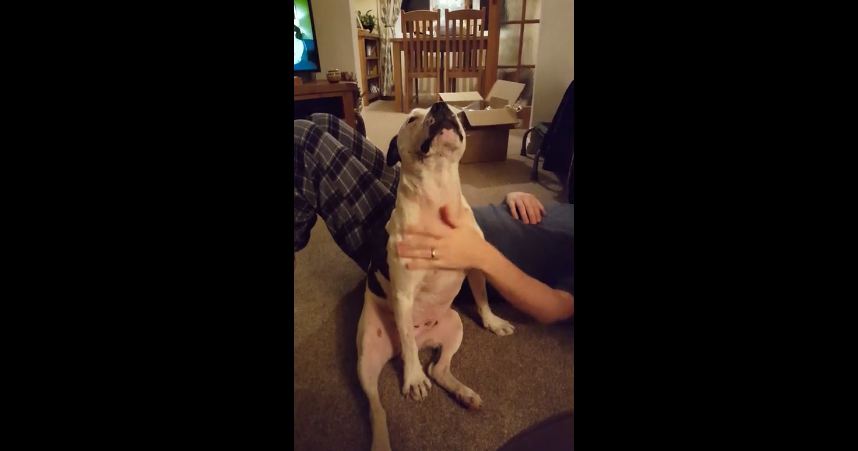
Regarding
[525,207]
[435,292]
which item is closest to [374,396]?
[435,292]

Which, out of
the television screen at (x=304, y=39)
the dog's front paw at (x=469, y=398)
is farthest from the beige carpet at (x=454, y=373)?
the television screen at (x=304, y=39)

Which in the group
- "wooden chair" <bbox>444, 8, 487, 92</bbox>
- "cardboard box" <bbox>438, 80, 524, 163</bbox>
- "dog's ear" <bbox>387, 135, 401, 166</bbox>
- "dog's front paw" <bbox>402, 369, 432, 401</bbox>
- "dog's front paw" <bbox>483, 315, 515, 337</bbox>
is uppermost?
"wooden chair" <bbox>444, 8, 487, 92</bbox>

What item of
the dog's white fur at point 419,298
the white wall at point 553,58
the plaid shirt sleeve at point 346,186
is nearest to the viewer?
the white wall at point 553,58

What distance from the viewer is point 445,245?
470mm

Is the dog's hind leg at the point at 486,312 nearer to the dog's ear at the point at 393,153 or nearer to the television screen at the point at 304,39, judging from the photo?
the dog's ear at the point at 393,153

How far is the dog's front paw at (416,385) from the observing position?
0.49m

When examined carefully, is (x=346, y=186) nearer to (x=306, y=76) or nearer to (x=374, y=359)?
(x=306, y=76)

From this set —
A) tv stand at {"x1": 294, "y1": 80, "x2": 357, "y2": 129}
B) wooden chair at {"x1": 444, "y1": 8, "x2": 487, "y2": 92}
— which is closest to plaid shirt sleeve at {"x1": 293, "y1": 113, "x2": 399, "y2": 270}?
tv stand at {"x1": 294, "y1": 80, "x2": 357, "y2": 129}

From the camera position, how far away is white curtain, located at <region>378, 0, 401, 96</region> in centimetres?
46

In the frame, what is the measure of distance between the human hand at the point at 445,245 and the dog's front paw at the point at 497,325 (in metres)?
0.13

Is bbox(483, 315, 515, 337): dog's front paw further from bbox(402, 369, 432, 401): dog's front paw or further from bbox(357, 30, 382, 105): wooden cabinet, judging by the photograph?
bbox(357, 30, 382, 105): wooden cabinet

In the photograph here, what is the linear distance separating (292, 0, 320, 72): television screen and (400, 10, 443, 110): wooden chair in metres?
0.13
